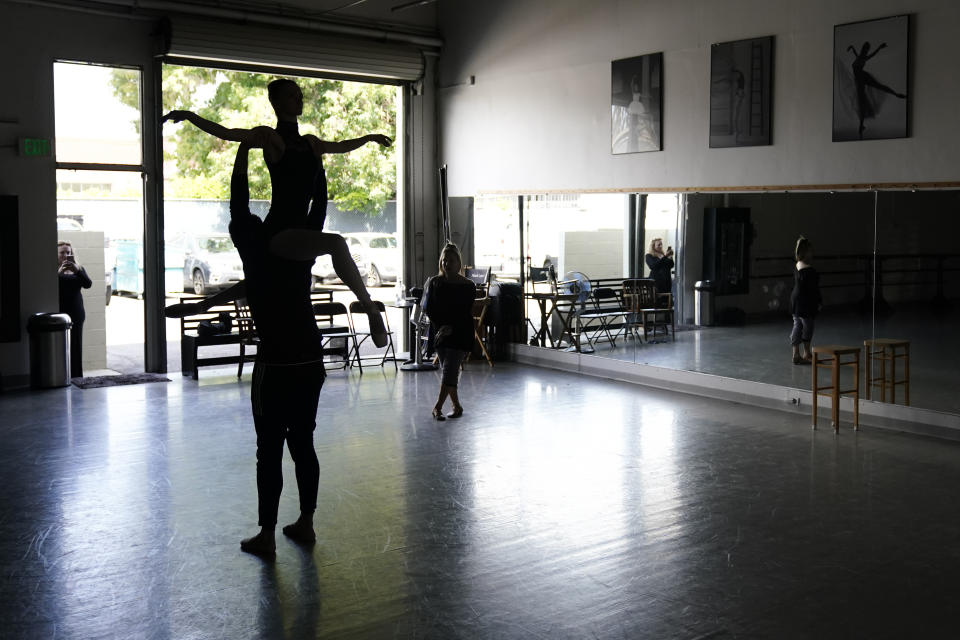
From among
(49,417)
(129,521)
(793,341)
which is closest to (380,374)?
(49,417)

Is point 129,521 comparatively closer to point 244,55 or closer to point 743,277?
point 743,277

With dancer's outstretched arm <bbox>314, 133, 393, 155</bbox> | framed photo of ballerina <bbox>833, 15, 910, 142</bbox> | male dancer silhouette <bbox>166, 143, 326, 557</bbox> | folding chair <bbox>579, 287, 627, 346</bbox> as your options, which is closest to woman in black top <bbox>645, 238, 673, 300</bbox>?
folding chair <bbox>579, 287, 627, 346</bbox>

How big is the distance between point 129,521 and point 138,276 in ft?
21.4

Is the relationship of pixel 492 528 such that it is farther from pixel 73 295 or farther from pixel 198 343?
pixel 73 295

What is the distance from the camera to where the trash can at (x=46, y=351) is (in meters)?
10.6

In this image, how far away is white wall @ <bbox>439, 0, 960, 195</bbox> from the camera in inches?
326

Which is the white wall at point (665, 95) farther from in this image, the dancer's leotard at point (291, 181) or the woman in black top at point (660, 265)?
the dancer's leotard at point (291, 181)

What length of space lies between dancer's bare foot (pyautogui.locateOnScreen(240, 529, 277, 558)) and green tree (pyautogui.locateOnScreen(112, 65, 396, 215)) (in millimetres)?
7585

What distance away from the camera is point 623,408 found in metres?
9.50

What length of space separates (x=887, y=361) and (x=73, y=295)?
862cm

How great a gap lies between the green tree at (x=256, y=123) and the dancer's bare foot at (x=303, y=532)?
7.44m

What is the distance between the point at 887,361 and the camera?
867 cm

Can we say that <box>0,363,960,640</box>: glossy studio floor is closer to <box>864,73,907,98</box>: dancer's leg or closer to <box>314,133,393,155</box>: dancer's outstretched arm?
<box>314,133,393,155</box>: dancer's outstretched arm

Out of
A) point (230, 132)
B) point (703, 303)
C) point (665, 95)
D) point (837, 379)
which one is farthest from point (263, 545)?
point (665, 95)
